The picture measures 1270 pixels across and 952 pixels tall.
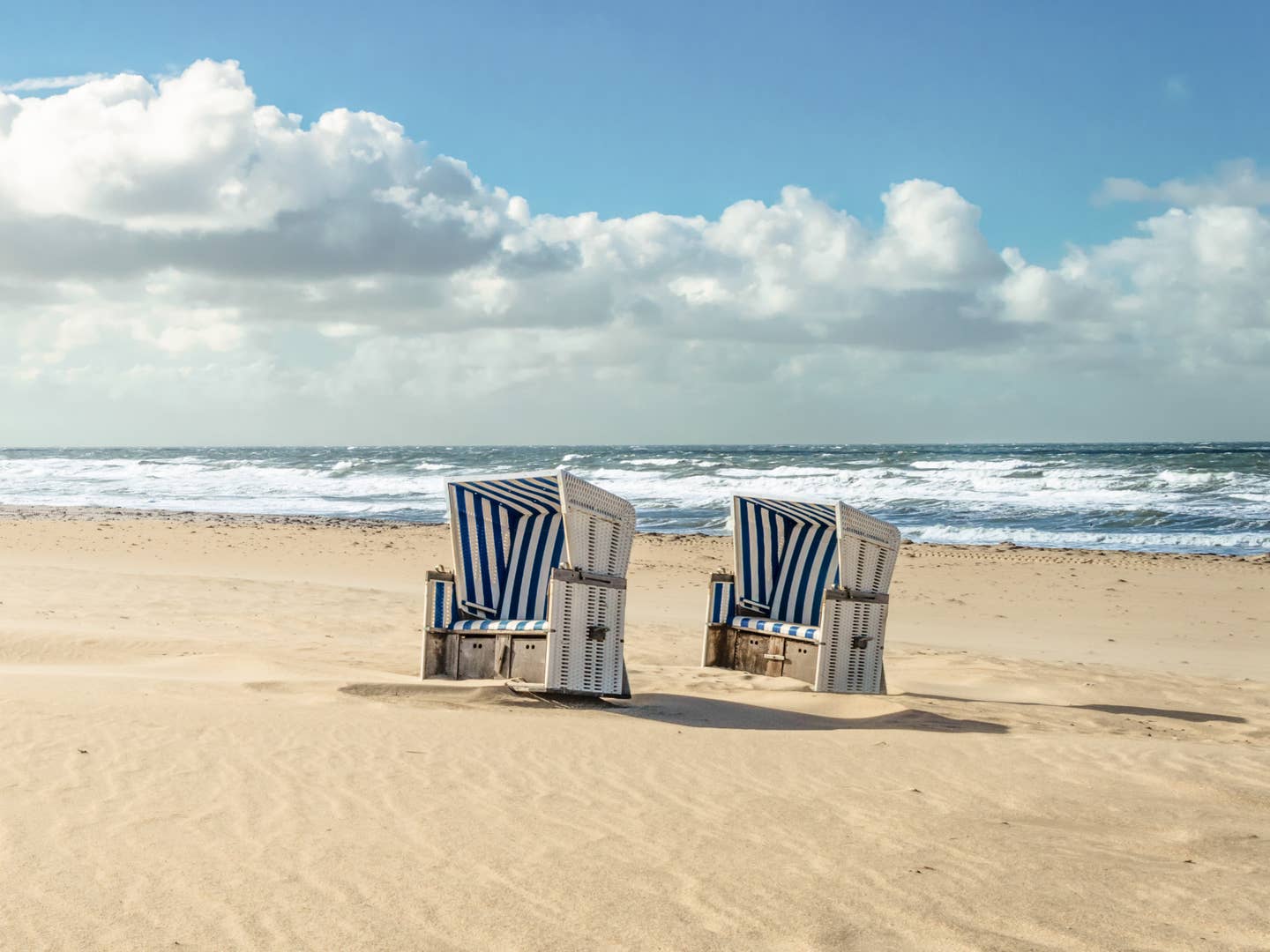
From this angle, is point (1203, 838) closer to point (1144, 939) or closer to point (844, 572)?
point (1144, 939)

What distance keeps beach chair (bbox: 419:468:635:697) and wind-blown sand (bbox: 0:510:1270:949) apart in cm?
29

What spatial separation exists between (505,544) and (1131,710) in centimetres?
476

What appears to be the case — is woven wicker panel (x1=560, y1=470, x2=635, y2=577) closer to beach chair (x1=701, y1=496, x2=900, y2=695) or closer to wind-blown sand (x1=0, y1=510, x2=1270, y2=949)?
wind-blown sand (x1=0, y1=510, x2=1270, y2=949)

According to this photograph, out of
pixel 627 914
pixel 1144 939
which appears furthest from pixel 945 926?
pixel 627 914

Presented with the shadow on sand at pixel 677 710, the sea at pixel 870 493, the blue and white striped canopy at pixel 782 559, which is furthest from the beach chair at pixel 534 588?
the sea at pixel 870 493

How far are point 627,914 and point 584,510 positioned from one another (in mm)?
3716

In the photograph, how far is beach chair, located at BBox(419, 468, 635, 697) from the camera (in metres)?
6.97

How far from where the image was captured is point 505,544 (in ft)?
27.0

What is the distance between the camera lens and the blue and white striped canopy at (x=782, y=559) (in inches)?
351

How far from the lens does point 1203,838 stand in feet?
14.5

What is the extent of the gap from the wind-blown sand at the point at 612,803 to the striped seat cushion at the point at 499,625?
0.44m

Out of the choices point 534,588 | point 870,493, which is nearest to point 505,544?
point 534,588

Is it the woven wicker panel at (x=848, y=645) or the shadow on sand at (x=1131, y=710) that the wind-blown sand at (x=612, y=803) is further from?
the woven wicker panel at (x=848, y=645)

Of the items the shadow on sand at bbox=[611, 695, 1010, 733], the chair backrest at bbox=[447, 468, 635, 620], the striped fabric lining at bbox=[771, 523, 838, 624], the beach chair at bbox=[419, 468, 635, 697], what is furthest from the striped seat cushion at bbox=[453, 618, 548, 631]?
the striped fabric lining at bbox=[771, 523, 838, 624]
